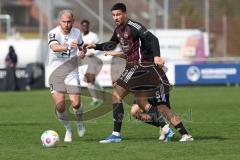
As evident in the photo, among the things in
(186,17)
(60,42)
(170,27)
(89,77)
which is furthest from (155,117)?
(186,17)

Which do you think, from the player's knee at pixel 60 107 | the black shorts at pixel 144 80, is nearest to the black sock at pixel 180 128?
the black shorts at pixel 144 80

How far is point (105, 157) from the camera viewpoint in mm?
11172

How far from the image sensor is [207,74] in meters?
36.5

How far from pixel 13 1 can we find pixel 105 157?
139 ft

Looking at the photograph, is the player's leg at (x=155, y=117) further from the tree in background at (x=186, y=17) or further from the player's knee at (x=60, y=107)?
the tree in background at (x=186, y=17)

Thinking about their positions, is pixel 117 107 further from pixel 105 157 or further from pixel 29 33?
pixel 29 33

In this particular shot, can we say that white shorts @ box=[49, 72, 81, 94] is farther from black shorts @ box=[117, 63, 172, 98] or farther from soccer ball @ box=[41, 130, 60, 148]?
soccer ball @ box=[41, 130, 60, 148]

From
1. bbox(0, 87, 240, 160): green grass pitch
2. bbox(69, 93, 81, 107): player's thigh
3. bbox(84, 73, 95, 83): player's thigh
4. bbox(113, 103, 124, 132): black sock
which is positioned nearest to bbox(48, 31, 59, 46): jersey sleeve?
bbox(69, 93, 81, 107): player's thigh

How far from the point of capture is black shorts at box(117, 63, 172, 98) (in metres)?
13.3

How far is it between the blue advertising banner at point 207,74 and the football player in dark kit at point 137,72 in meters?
22.3

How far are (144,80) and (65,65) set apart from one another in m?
1.50

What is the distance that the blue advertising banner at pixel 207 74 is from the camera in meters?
36.0

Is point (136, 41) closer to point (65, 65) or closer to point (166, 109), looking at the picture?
point (166, 109)

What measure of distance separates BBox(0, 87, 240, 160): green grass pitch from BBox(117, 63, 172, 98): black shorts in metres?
0.89
